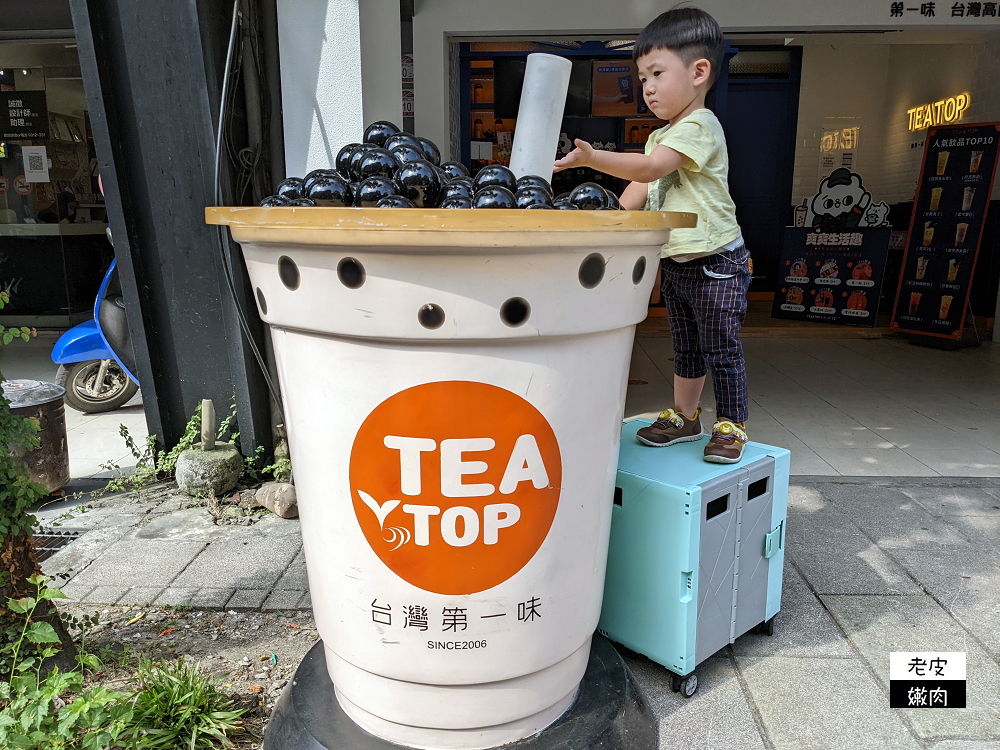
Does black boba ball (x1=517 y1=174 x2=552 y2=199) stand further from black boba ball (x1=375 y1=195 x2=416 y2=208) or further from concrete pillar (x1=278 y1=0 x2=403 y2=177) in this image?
concrete pillar (x1=278 y1=0 x2=403 y2=177)

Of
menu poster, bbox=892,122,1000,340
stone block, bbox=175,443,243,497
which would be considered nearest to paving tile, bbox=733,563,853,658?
stone block, bbox=175,443,243,497

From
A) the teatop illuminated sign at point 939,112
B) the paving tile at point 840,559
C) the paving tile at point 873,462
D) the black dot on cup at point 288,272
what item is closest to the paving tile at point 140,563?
the black dot on cup at point 288,272

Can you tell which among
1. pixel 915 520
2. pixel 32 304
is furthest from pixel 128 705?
pixel 32 304

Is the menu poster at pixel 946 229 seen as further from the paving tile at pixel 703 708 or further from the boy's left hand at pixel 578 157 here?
the boy's left hand at pixel 578 157

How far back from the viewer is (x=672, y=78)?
2.23 metres

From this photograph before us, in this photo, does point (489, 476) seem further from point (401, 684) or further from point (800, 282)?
point (800, 282)

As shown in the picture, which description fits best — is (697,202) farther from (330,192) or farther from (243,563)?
(243,563)

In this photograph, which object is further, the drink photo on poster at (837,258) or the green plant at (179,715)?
the drink photo on poster at (837,258)

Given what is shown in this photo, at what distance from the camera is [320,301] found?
1372 millimetres

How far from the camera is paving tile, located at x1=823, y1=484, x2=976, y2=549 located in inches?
113

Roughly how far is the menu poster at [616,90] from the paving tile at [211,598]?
7670mm

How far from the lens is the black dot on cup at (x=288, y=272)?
1.39 metres

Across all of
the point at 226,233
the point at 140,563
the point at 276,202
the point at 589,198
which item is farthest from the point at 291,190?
the point at 140,563

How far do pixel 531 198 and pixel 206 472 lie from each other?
242 centimetres
